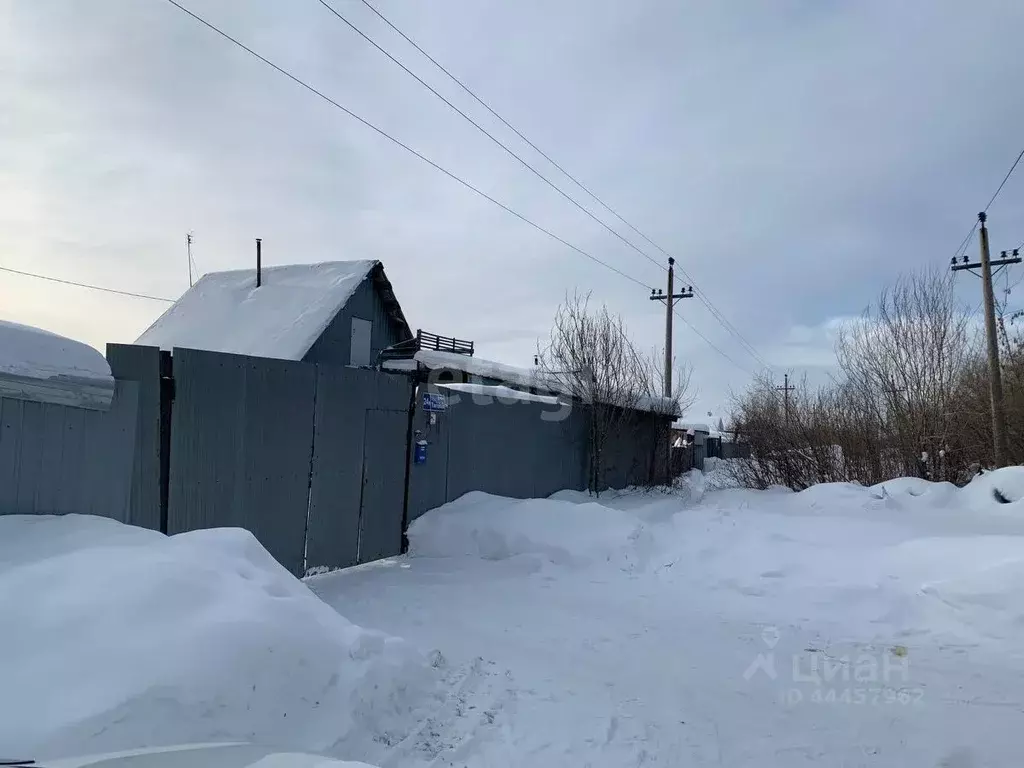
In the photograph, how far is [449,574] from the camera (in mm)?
7336

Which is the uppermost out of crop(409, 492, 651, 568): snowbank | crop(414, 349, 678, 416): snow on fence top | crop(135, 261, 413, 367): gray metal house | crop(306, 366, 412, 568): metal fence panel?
crop(135, 261, 413, 367): gray metal house

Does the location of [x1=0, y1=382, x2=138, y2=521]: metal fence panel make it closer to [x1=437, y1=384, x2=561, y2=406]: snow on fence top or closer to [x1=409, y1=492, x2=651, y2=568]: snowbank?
[x1=409, y1=492, x2=651, y2=568]: snowbank

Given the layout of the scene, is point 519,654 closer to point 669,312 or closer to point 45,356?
point 45,356

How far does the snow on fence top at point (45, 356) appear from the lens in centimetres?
392

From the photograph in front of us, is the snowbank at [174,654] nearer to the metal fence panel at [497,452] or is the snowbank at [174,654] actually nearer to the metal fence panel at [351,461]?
the metal fence panel at [351,461]

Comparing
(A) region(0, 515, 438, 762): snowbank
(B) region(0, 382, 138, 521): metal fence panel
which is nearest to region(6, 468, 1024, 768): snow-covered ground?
(A) region(0, 515, 438, 762): snowbank

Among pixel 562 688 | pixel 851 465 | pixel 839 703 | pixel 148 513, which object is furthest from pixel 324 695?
pixel 851 465

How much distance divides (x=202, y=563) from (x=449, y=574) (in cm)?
392

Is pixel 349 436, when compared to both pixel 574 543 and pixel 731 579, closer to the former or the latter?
pixel 574 543

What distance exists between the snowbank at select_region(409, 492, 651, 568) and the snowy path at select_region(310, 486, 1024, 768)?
3 cm

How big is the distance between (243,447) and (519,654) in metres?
3.11

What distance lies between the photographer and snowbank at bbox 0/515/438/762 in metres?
2.64

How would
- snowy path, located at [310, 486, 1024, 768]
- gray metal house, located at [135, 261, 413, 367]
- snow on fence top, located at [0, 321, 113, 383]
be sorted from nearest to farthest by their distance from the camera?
snowy path, located at [310, 486, 1024, 768], snow on fence top, located at [0, 321, 113, 383], gray metal house, located at [135, 261, 413, 367]

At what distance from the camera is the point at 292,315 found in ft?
69.2
